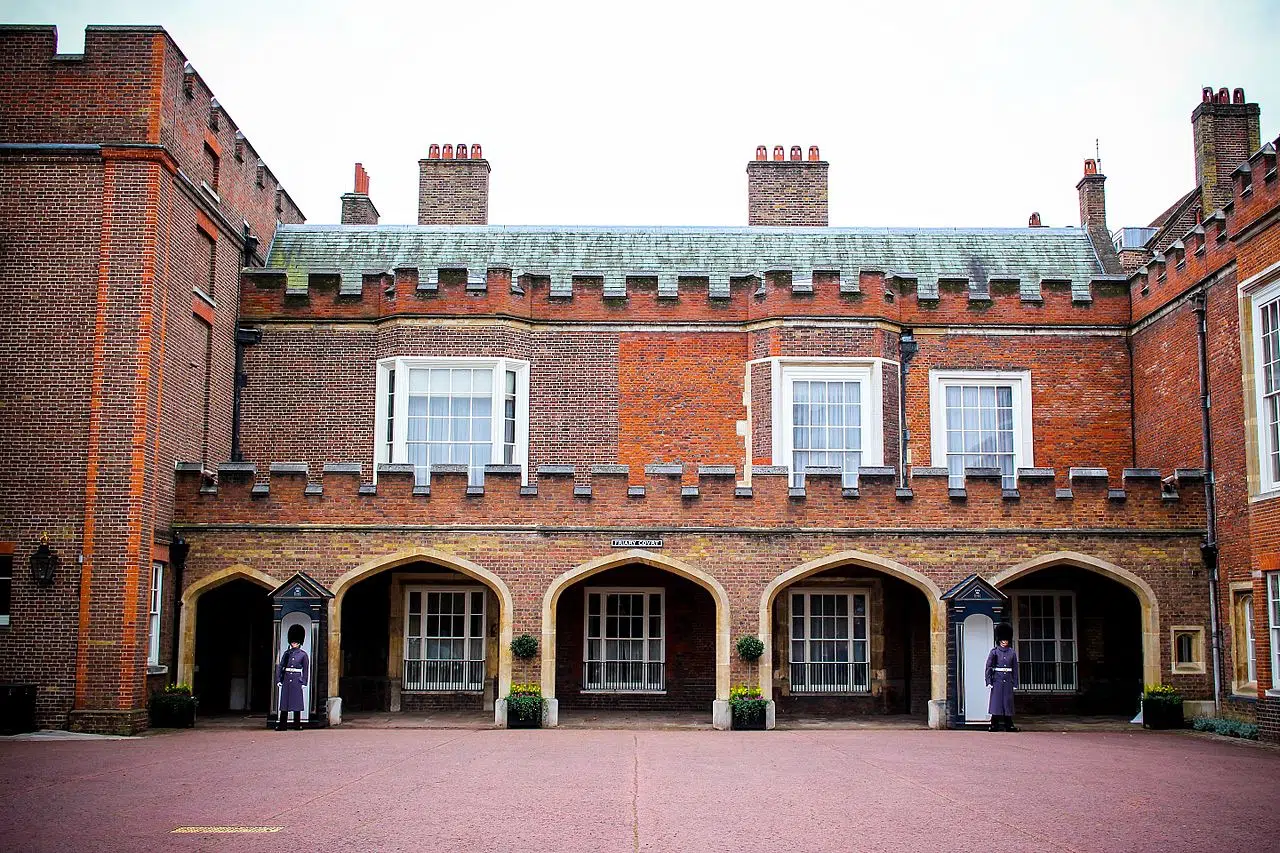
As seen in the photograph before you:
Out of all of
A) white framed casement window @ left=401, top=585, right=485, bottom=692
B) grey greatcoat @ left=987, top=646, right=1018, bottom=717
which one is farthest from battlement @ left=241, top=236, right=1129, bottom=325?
grey greatcoat @ left=987, top=646, right=1018, bottom=717

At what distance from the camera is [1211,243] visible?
18562 millimetres

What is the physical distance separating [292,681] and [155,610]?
229cm

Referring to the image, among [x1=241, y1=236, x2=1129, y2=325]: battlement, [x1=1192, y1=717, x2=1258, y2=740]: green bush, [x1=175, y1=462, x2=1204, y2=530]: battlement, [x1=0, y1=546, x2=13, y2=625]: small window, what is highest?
[x1=241, y1=236, x2=1129, y2=325]: battlement

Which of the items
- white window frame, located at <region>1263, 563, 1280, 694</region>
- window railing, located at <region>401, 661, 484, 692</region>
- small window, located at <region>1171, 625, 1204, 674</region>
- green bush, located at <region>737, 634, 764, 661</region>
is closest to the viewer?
white window frame, located at <region>1263, 563, 1280, 694</region>

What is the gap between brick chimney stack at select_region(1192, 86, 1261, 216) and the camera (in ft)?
81.6

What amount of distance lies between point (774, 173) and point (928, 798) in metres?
16.3

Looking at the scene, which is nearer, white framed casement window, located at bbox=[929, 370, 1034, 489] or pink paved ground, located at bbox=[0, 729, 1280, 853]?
pink paved ground, located at bbox=[0, 729, 1280, 853]

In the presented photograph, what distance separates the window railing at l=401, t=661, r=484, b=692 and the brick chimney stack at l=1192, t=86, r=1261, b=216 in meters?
16.2

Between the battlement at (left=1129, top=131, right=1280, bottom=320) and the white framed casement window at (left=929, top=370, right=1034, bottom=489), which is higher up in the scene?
the battlement at (left=1129, top=131, right=1280, bottom=320)

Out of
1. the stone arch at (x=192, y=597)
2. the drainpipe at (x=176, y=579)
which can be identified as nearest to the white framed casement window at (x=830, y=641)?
the stone arch at (x=192, y=597)

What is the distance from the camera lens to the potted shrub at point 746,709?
18.2 m

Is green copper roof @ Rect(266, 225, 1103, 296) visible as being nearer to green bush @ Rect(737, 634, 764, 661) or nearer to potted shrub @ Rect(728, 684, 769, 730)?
green bush @ Rect(737, 634, 764, 661)

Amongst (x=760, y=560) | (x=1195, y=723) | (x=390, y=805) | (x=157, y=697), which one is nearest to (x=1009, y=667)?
(x=1195, y=723)

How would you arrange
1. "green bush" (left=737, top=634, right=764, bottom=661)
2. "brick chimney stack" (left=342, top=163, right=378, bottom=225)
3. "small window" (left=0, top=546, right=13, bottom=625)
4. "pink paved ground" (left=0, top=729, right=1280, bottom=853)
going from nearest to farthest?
"pink paved ground" (left=0, top=729, right=1280, bottom=853) → "small window" (left=0, top=546, right=13, bottom=625) → "green bush" (left=737, top=634, right=764, bottom=661) → "brick chimney stack" (left=342, top=163, right=378, bottom=225)
